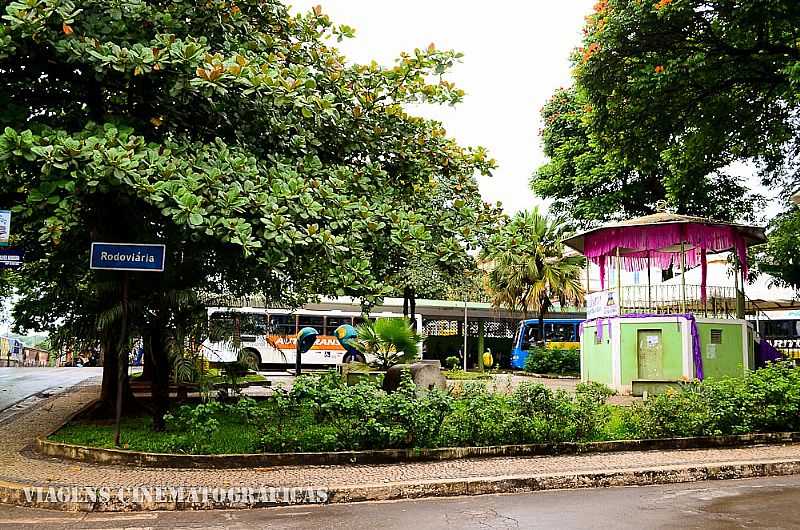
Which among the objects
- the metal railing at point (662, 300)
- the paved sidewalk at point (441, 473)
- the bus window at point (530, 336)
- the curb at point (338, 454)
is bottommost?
the paved sidewalk at point (441, 473)

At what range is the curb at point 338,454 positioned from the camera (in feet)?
28.3

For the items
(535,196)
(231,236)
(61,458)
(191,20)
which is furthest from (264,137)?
(535,196)

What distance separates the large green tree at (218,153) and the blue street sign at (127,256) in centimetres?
45

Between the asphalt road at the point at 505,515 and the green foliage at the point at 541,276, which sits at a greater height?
the green foliage at the point at 541,276

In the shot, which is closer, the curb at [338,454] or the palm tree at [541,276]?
the curb at [338,454]

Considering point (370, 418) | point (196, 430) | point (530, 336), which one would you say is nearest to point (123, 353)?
point (196, 430)

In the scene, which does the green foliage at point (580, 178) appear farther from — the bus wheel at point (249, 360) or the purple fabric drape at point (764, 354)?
the bus wheel at point (249, 360)

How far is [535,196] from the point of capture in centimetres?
2970

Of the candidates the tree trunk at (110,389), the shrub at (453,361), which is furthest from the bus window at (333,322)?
the tree trunk at (110,389)

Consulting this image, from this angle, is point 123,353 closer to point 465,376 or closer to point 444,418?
point 444,418

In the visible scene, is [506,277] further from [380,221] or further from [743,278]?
[380,221]

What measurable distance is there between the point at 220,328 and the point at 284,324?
20.4 meters

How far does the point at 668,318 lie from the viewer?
18438mm

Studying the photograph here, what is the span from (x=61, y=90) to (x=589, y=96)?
1246 cm
